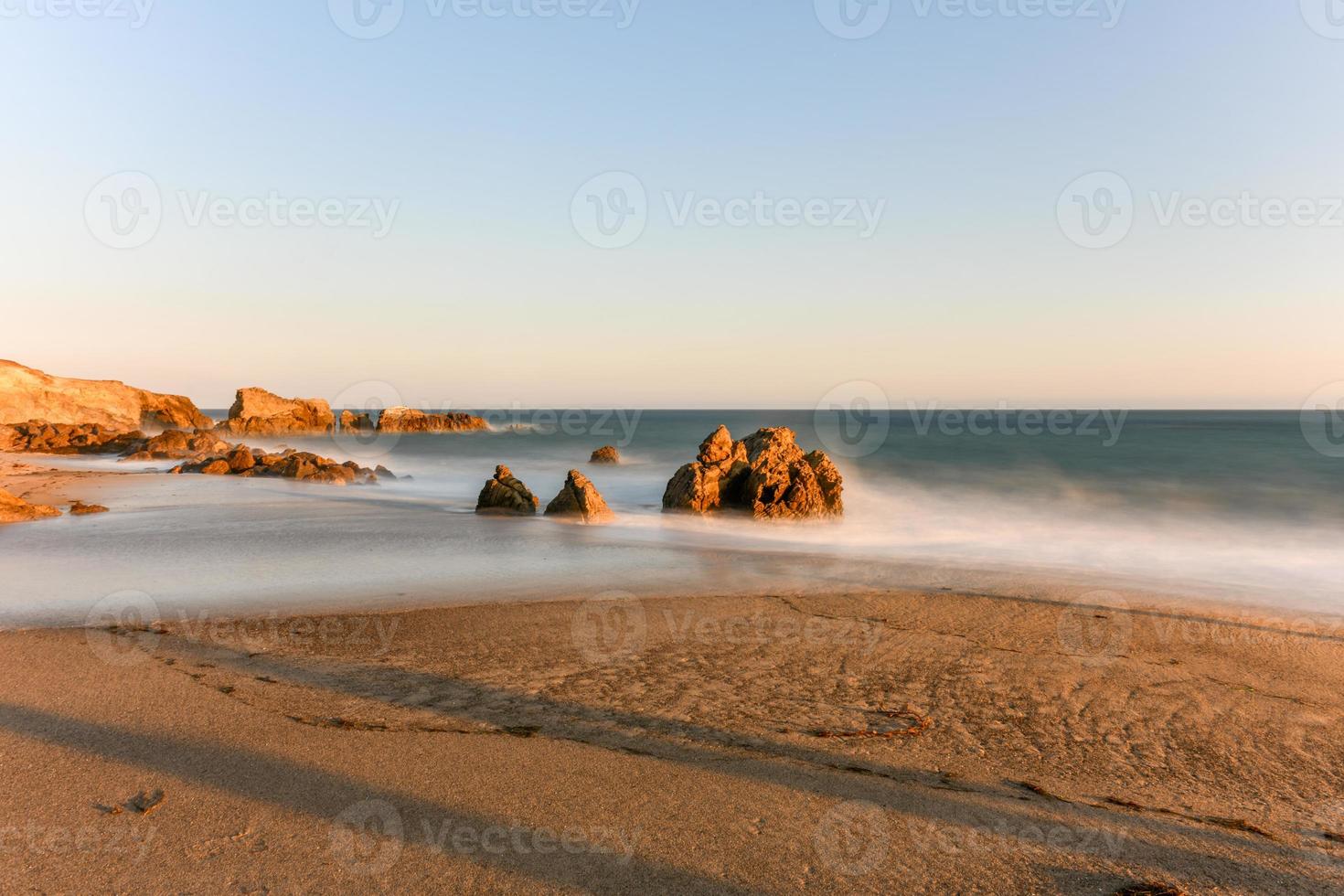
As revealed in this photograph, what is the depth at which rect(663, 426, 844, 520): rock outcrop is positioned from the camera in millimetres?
18625

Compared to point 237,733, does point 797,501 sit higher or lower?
higher

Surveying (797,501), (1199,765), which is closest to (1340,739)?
(1199,765)

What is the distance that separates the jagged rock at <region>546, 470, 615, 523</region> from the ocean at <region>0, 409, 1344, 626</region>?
78 centimetres

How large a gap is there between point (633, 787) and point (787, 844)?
41.8 inches

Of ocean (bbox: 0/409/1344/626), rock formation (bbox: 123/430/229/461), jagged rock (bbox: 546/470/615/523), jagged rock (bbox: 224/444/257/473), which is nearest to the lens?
ocean (bbox: 0/409/1344/626)

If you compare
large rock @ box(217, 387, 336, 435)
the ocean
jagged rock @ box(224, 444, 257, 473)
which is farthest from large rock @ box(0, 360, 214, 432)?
jagged rock @ box(224, 444, 257, 473)

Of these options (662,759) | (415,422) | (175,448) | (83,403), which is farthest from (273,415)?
(662,759)

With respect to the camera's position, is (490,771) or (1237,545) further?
(1237,545)

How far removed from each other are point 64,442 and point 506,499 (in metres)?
33.6

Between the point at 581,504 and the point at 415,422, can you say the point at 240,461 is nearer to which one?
the point at 581,504

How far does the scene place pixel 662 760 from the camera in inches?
201

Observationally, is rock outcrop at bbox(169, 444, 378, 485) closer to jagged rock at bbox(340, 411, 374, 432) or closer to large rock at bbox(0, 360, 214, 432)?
large rock at bbox(0, 360, 214, 432)

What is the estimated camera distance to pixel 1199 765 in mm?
5281

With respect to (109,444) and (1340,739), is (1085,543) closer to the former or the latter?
(1340,739)
